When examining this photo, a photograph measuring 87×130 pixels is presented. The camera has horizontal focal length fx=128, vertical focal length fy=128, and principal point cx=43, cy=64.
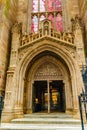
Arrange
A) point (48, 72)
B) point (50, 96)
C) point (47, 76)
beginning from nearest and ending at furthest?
point (47, 76) → point (48, 72) → point (50, 96)

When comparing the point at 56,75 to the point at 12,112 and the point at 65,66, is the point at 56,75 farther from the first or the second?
the point at 12,112

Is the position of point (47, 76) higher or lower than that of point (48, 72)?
lower

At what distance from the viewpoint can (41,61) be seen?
28.9 feet

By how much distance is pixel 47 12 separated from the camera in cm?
1115

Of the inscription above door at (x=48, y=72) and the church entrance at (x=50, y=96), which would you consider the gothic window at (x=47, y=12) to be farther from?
the church entrance at (x=50, y=96)

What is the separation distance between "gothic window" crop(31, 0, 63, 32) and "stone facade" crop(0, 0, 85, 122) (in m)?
2.28

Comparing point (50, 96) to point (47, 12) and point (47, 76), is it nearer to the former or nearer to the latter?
point (47, 76)

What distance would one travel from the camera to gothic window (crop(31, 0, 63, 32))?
425 inches

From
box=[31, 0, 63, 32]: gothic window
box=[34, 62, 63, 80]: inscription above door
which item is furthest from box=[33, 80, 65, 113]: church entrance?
box=[31, 0, 63, 32]: gothic window

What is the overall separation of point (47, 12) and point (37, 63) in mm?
5150

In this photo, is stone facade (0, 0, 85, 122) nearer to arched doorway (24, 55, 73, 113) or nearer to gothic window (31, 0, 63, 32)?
arched doorway (24, 55, 73, 113)

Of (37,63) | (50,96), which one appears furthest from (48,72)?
(50,96)

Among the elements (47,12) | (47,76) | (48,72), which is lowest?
(47,76)

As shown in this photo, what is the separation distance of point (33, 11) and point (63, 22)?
2.96 m
